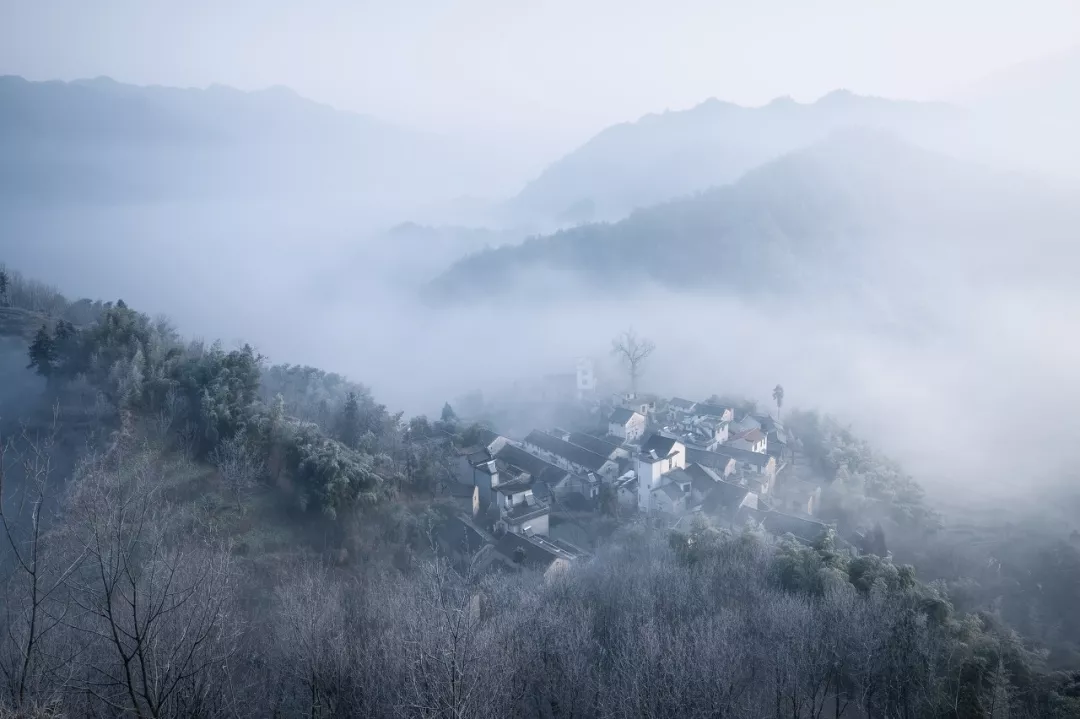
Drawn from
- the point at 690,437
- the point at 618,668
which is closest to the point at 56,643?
the point at 618,668

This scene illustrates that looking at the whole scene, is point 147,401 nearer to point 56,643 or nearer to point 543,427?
point 56,643

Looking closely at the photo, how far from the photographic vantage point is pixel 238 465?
13.1m

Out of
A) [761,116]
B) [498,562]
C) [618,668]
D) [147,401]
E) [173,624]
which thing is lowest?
[498,562]

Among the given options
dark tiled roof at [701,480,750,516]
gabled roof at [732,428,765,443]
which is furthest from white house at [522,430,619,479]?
gabled roof at [732,428,765,443]

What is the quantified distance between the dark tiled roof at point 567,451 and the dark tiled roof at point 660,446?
1532mm

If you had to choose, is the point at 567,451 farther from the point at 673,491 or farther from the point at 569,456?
the point at 673,491

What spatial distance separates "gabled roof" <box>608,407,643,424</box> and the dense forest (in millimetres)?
8560

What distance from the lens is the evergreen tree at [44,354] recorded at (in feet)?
49.7

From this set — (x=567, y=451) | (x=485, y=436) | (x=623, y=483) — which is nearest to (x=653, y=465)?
(x=623, y=483)

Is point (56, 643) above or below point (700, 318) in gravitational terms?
below

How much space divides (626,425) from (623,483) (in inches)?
191

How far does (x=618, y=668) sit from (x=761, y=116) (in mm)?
97462

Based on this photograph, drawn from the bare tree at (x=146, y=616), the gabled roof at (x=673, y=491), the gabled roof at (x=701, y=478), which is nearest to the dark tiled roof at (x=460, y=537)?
the bare tree at (x=146, y=616)

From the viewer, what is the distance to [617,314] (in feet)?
161
